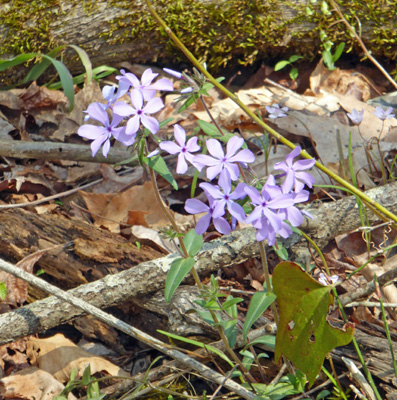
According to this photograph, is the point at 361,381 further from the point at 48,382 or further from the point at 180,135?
the point at 48,382

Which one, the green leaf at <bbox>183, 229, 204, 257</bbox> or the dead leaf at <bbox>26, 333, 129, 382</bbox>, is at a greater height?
the green leaf at <bbox>183, 229, 204, 257</bbox>

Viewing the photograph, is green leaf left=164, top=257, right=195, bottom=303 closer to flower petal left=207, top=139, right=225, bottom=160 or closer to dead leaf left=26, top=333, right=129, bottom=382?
flower petal left=207, top=139, right=225, bottom=160

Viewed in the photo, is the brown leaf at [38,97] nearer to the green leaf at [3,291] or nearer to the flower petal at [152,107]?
the green leaf at [3,291]

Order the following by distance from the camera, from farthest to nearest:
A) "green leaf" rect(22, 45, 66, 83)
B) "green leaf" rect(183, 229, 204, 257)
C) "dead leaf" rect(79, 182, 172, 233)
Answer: "green leaf" rect(22, 45, 66, 83) < "dead leaf" rect(79, 182, 172, 233) < "green leaf" rect(183, 229, 204, 257)

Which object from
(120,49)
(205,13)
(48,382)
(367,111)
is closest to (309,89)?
(367,111)

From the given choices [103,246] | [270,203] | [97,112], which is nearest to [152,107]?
[97,112]

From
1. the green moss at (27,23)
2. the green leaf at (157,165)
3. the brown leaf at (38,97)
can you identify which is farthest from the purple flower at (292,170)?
the green moss at (27,23)

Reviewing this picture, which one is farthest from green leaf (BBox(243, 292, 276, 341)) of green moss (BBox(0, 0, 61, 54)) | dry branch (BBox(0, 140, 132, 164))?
green moss (BBox(0, 0, 61, 54))
